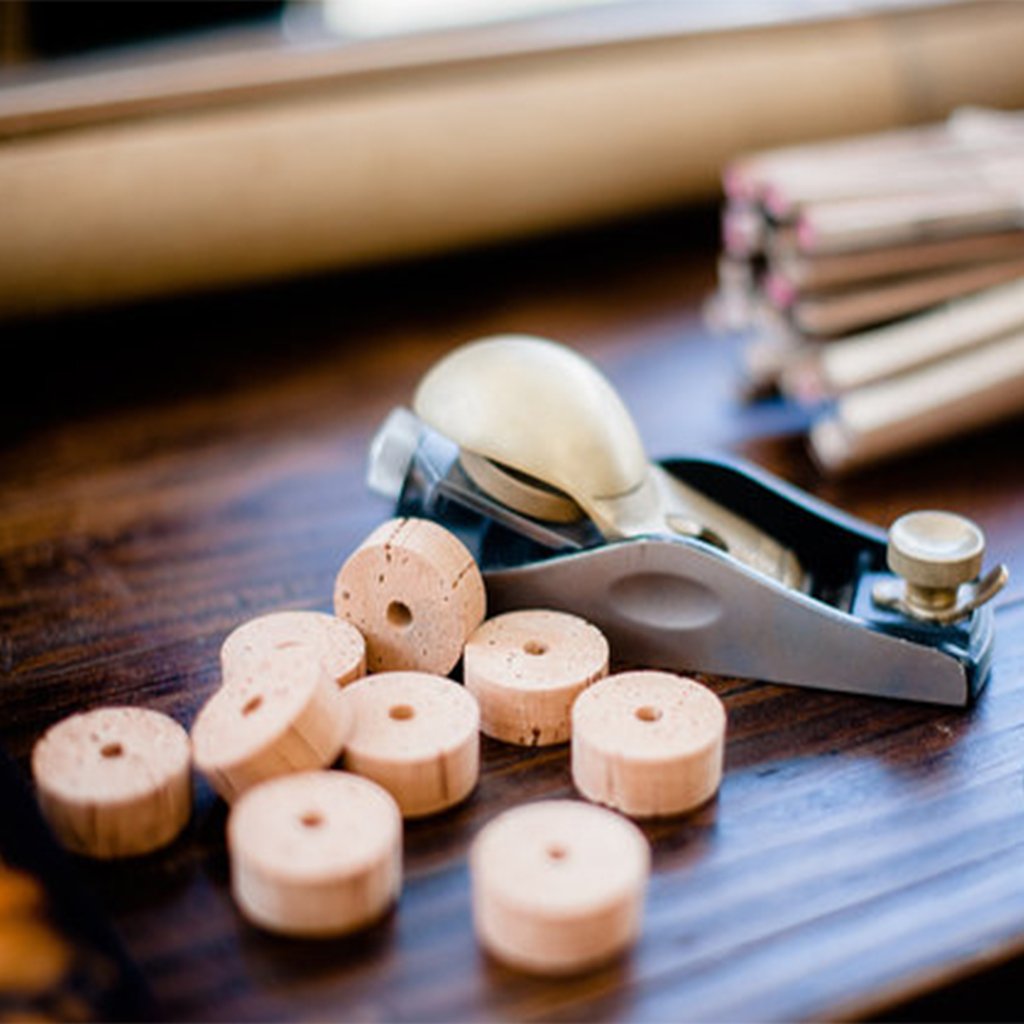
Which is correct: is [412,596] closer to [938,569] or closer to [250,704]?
[250,704]

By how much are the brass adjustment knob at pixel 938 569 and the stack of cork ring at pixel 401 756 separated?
0.53 feet

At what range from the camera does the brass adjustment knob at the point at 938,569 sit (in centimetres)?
94

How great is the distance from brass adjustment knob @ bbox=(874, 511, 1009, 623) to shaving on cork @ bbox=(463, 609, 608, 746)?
0.21m

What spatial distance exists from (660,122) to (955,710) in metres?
1.03

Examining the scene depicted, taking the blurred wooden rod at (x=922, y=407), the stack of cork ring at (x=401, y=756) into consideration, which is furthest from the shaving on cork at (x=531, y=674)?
the blurred wooden rod at (x=922, y=407)

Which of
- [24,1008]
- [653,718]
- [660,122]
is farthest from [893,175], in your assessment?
[24,1008]

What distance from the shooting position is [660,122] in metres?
1.79

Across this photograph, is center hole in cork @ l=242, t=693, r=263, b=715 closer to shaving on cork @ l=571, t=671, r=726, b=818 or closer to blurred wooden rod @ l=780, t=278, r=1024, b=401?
shaving on cork @ l=571, t=671, r=726, b=818

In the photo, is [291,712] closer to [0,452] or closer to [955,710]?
[955,710]

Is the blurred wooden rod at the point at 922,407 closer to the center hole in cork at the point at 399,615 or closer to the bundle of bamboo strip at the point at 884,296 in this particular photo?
the bundle of bamboo strip at the point at 884,296

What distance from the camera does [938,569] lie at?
0.93 m

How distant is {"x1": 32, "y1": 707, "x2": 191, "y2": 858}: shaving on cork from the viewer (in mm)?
826

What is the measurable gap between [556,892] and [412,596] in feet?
0.91

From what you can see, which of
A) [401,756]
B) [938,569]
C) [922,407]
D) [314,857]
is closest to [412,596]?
[401,756]
